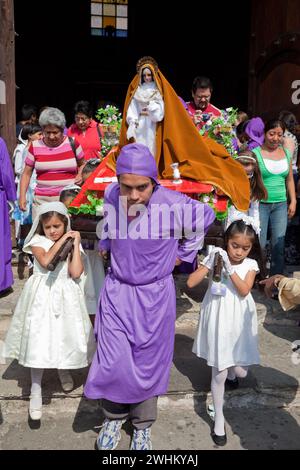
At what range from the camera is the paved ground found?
3.01 metres

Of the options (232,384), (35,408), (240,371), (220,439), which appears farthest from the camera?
(232,384)

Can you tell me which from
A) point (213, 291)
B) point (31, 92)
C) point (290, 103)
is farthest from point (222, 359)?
point (31, 92)

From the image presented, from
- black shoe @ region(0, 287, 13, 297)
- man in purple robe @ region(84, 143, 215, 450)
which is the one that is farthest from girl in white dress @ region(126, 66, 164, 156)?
black shoe @ region(0, 287, 13, 297)

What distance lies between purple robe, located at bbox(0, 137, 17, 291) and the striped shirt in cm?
32

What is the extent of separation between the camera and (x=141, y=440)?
282 cm

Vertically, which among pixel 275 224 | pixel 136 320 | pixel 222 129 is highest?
pixel 222 129

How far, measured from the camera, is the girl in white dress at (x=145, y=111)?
153 inches

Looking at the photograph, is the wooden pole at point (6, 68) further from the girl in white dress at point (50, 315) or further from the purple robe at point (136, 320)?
the purple robe at point (136, 320)

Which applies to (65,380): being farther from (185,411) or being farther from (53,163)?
(53,163)

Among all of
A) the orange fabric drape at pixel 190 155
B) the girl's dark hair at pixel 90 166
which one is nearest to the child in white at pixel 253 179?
the orange fabric drape at pixel 190 155

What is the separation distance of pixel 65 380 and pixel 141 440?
32.3 inches

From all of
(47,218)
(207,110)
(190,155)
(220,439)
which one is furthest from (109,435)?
(207,110)

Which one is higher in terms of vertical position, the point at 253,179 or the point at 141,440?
the point at 253,179

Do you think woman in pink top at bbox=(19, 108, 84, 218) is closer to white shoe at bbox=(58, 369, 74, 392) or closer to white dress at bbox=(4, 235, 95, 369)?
white dress at bbox=(4, 235, 95, 369)
